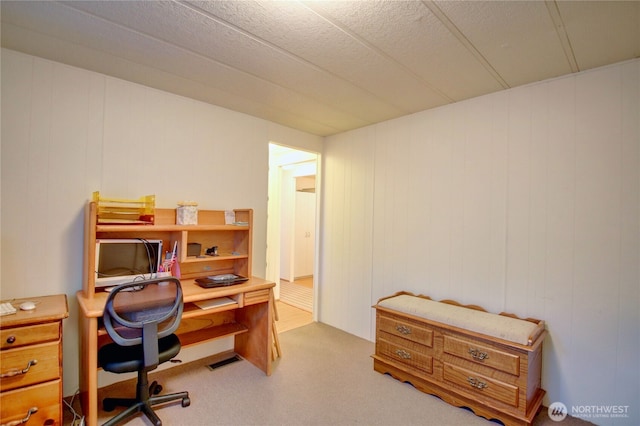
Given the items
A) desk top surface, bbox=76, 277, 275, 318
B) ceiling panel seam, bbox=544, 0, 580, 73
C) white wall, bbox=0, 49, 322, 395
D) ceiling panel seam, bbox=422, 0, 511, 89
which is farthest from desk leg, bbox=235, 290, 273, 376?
ceiling panel seam, bbox=544, 0, 580, 73

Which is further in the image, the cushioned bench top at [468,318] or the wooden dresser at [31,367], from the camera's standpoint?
the cushioned bench top at [468,318]

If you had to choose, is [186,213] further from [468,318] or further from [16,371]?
[468,318]

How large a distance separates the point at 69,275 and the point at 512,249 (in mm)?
3378

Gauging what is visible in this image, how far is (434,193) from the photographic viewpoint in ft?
9.65

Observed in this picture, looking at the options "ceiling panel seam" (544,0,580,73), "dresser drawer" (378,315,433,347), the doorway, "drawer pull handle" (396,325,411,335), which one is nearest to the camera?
"ceiling panel seam" (544,0,580,73)

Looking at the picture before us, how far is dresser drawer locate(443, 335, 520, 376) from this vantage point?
2.04 m

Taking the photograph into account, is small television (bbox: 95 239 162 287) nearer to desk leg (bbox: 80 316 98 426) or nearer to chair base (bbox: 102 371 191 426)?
desk leg (bbox: 80 316 98 426)

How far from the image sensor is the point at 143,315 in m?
1.90

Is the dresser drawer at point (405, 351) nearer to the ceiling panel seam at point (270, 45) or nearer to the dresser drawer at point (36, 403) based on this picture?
the ceiling panel seam at point (270, 45)

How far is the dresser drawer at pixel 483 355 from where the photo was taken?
2035 mm

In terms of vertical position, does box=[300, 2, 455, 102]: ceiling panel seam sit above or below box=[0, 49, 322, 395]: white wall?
above

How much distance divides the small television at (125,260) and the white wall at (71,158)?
0.85 feet

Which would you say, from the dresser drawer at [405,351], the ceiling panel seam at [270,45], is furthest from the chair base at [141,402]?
the ceiling panel seam at [270,45]

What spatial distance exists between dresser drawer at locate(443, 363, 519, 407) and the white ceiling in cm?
217
